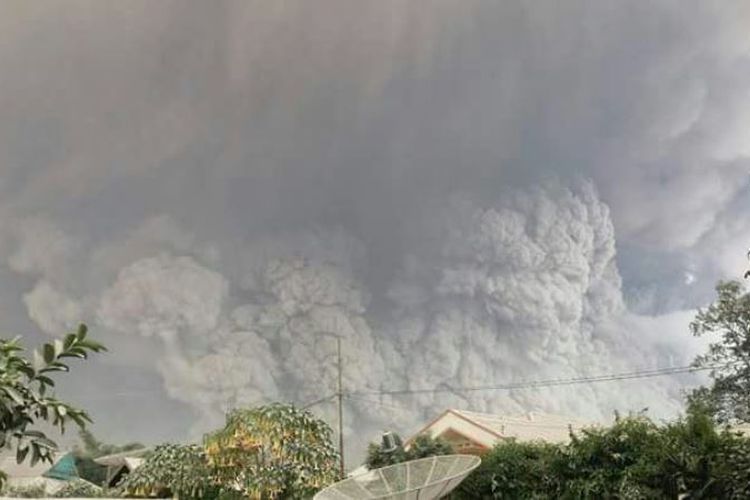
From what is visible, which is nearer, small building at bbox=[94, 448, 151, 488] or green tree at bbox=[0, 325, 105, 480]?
green tree at bbox=[0, 325, 105, 480]

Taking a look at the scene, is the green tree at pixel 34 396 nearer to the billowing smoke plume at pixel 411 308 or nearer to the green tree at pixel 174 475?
the green tree at pixel 174 475

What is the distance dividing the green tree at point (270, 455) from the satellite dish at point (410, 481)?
4061mm

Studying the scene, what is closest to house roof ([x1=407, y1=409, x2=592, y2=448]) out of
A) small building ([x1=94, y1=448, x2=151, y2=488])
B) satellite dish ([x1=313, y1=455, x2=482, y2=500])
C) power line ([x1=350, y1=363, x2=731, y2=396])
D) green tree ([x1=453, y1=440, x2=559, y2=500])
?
power line ([x1=350, y1=363, x2=731, y2=396])

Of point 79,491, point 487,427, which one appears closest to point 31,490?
point 79,491

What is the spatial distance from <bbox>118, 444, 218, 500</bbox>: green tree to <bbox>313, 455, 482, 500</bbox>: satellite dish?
5.65 meters

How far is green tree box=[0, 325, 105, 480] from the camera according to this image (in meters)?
2.58

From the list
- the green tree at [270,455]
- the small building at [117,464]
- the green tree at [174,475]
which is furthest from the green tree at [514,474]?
the small building at [117,464]

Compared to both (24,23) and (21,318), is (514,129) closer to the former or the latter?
(24,23)

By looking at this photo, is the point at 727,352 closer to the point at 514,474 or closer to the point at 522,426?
the point at 522,426

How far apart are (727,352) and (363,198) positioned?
38.0ft

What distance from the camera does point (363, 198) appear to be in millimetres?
22750

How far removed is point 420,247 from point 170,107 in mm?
9285

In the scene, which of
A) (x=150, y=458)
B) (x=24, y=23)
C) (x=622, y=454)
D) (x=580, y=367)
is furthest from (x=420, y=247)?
(x=622, y=454)

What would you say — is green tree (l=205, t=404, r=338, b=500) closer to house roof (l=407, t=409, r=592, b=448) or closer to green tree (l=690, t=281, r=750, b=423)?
house roof (l=407, t=409, r=592, b=448)
